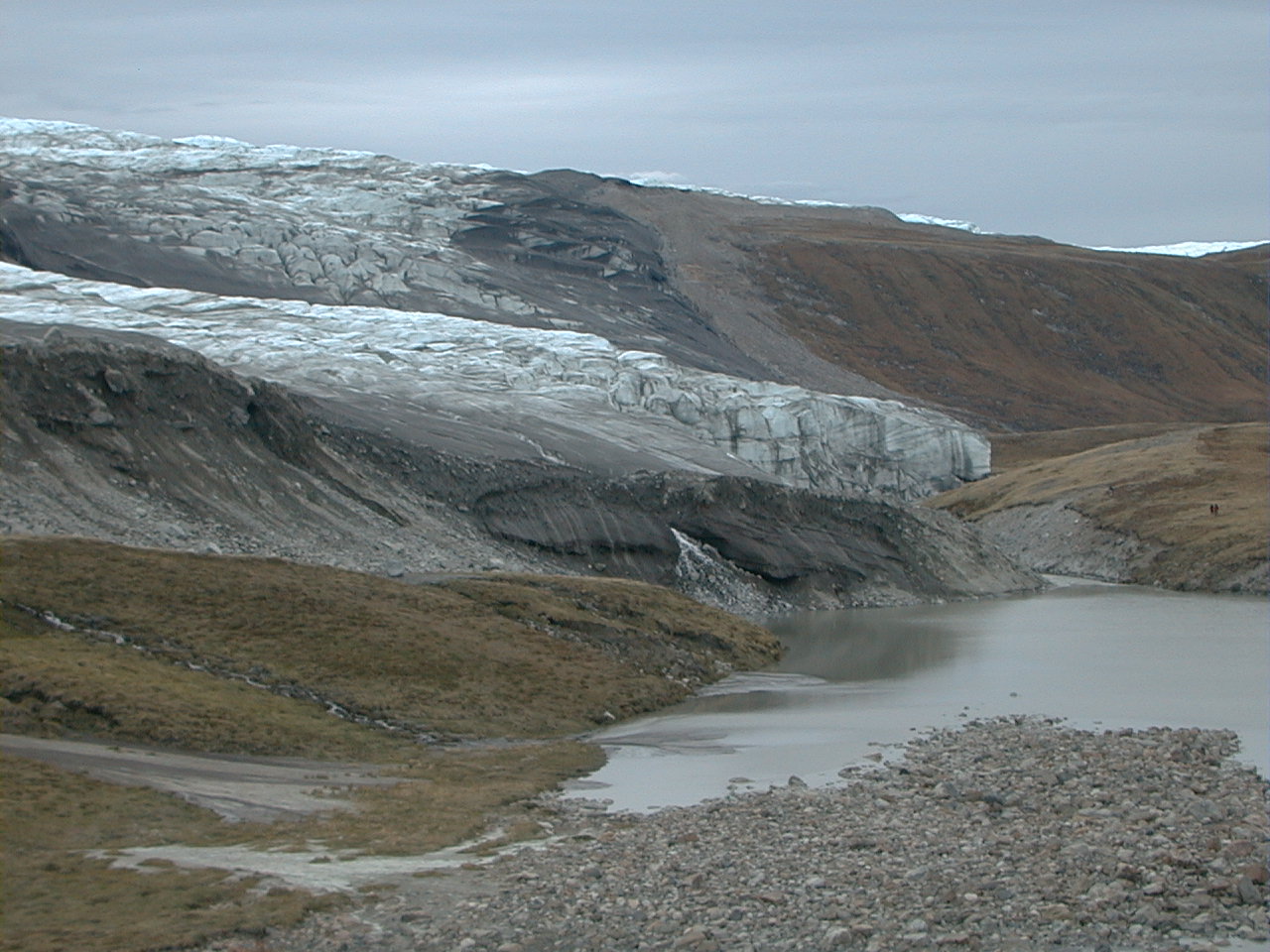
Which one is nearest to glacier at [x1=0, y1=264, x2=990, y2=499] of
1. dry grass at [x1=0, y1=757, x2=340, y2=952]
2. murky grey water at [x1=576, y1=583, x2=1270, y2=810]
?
murky grey water at [x1=576, y1=583, x2=1270, y2=810]

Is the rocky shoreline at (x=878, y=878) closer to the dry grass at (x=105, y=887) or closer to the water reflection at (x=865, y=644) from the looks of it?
the dry grass at (x=105, y=887)

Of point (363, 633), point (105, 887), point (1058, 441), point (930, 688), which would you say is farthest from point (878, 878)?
point (1058, 441)

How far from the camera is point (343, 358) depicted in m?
93.4

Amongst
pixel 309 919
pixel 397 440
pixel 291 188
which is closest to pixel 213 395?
pixel 397 440

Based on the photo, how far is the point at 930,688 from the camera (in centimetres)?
4556

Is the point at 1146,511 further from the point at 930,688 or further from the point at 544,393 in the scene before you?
→ the point at 930,688

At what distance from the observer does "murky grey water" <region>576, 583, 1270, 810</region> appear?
33.1 meters

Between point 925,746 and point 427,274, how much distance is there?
123m

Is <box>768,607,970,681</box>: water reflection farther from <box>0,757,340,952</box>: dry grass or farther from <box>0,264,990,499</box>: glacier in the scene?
<box>0,757,340,952</box>: dry grass

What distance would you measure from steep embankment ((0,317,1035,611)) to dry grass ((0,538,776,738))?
7.75 meters

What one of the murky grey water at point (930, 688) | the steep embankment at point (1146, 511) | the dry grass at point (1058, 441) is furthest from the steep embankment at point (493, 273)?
the murky grey water at point (930, 688)

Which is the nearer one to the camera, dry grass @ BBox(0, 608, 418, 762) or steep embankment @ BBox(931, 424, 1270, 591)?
dry grass @ BBox(0, 608, 418, 762)

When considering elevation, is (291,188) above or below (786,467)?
above

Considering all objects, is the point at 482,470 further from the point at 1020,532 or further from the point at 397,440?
the point at 1020,532
